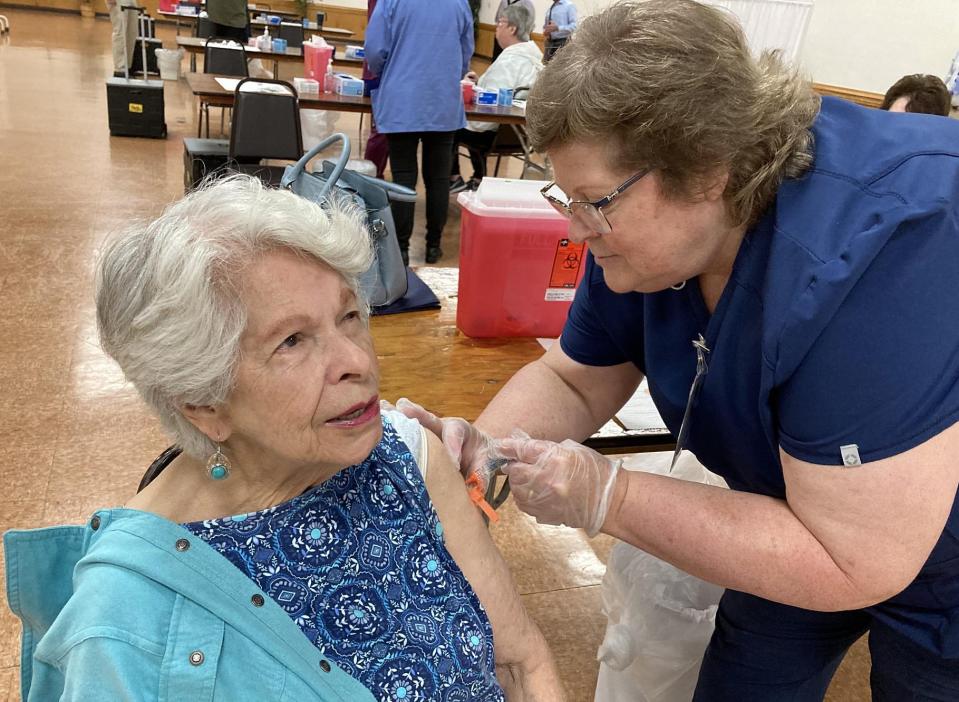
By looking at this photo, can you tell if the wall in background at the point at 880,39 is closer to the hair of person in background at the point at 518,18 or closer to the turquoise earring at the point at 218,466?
the hair of person in background at the point at 518,18

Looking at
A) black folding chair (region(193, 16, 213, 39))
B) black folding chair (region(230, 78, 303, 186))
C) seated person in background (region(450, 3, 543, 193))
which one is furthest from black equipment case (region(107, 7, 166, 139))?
seated person in background (region(450, 3, 543, 193))

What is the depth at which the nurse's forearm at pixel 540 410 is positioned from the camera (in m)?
1.51

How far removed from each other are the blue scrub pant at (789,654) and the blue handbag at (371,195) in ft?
3.96

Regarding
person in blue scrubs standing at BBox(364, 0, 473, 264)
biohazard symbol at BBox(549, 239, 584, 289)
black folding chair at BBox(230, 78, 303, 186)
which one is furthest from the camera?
black folding chair at BBox(230, 78, 303, 186)

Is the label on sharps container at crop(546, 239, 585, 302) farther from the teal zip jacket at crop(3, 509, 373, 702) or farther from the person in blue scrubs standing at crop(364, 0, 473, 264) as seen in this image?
the person in blue scrubs standing at crop(364, 0, 473, 264)

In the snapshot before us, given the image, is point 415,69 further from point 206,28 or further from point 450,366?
point 206,28

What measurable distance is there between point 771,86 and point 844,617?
1.03 m

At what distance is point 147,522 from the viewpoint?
3.22 ft

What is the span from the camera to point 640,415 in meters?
1.90

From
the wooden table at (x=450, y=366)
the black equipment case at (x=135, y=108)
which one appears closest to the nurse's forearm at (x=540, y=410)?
the wooden table at (x=450, y=366)

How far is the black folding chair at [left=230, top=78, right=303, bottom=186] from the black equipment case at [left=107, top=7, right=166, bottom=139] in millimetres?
2864

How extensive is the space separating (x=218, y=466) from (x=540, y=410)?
684 mm

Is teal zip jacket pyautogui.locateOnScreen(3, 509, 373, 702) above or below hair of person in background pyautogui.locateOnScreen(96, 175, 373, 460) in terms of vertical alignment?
below

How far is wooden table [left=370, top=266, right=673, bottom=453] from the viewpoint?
1.78 m
